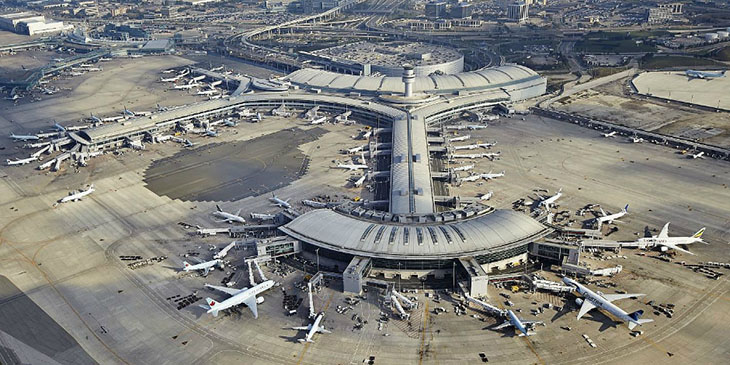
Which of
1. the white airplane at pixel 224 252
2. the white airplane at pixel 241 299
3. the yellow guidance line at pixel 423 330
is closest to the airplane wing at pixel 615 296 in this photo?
the yellow guidance line at pixel 423 330

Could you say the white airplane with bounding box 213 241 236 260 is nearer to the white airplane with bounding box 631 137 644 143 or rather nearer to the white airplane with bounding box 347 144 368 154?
the white airplane with bounding box 347 144 368 154

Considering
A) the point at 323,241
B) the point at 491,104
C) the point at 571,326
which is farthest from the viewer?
the point at 491,104

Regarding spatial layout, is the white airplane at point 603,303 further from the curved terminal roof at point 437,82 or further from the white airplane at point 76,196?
the curved terminal roof at point 437,82

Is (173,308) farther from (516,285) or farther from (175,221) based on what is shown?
(516,285)

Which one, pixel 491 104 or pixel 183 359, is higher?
pixel 491 104

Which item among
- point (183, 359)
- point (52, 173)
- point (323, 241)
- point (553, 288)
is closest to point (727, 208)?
point (553, 288)

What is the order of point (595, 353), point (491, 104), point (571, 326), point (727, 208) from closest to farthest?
point (595, 353)
point (571, 326)
point (727, 208)
point (491, 104)
